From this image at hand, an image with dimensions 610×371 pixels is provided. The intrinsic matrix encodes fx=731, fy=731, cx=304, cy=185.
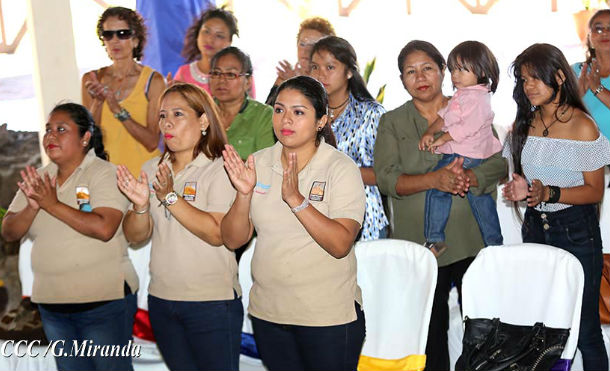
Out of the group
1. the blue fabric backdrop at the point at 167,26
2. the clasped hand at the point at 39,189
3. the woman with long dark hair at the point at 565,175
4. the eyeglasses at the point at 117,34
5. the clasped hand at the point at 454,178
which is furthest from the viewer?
the blue fabric backdrop at the point at 167,26

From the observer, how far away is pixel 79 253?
2916mm

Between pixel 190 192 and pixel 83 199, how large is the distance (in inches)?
20.8

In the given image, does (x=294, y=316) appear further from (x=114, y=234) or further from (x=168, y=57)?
(x=168, y=57)

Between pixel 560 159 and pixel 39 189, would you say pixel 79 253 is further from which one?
pixel 560 159

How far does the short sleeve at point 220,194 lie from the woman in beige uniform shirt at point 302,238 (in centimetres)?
12

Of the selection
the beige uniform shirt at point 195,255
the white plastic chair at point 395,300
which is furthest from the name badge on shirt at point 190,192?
the white plastic chair at point 395,300

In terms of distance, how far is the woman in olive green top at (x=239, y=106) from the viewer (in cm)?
349

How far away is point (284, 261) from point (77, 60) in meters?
2.85

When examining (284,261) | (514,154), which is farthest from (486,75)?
(284,261)

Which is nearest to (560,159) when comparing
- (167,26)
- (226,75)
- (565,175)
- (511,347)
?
(565,175)

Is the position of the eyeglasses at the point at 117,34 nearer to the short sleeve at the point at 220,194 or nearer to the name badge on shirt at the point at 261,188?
the short sleeve at the point at 220,194

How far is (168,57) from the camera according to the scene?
4664 millimetres

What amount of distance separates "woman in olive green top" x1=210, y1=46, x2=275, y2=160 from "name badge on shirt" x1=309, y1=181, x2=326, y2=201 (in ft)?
3.58

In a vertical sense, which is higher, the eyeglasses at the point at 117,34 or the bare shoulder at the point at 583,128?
the eyeglasses at the point at 117,34
